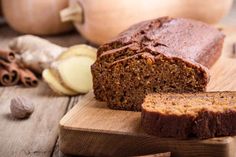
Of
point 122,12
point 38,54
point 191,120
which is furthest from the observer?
point 122,12

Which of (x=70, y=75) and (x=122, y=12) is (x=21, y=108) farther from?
(x=122, y=12)

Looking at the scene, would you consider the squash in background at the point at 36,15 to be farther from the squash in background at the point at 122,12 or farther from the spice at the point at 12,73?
the spice at the point at 12,73

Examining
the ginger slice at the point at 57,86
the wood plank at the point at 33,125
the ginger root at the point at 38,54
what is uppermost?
the ginger root at the point at 38,54

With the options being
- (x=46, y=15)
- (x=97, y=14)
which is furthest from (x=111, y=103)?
(x=46, y=15)

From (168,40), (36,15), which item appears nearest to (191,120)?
(168,40)

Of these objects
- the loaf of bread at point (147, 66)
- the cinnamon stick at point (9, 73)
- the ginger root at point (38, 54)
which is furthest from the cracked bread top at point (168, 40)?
the cinnamon stick at point (9, 73)

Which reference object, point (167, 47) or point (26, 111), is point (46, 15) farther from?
point (167, 47)
